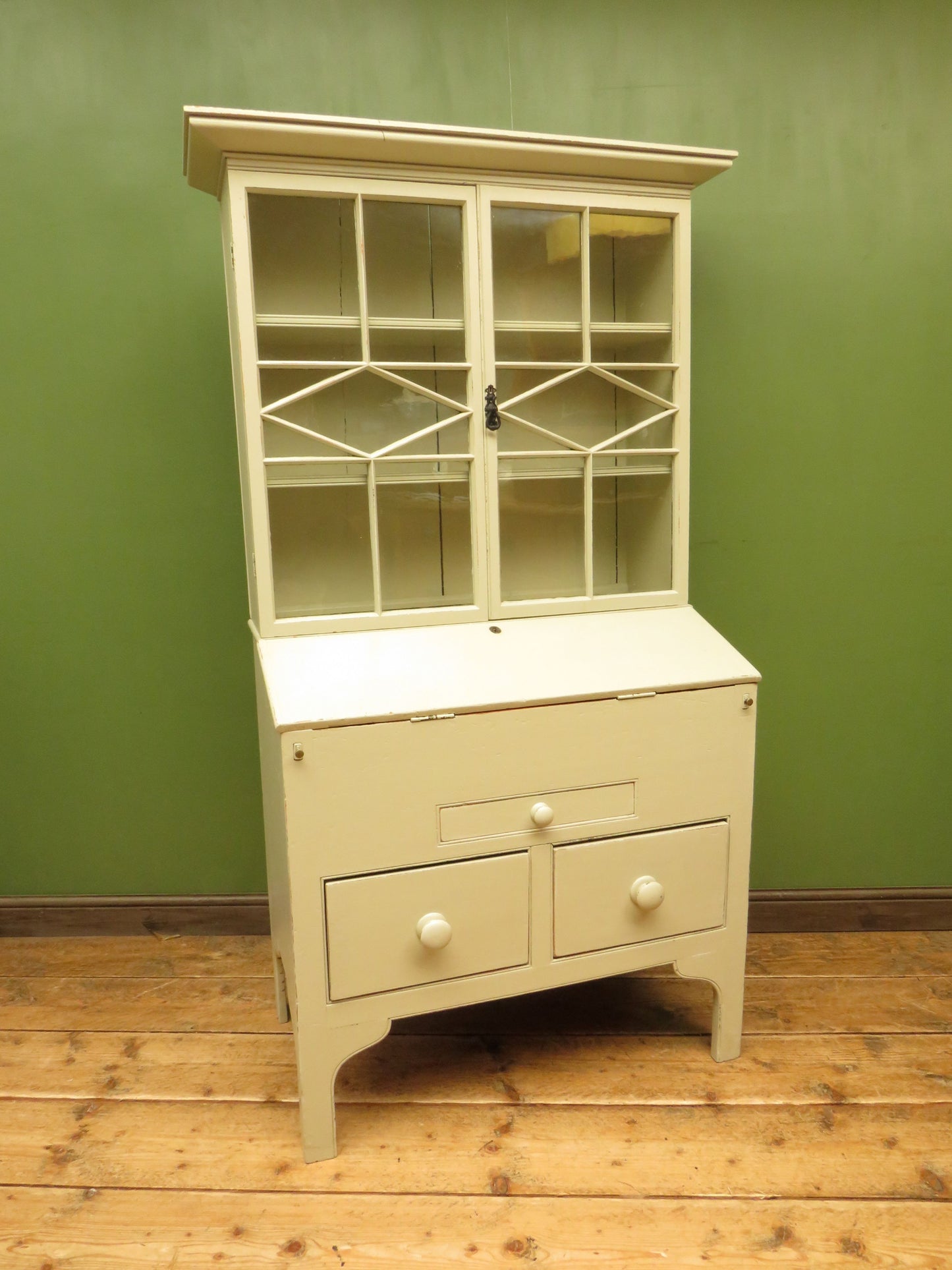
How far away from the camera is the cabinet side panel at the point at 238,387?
1587 mm

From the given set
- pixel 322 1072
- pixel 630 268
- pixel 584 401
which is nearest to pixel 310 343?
pixel 584 401

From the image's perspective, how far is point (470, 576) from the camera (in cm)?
174

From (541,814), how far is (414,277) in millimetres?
1102

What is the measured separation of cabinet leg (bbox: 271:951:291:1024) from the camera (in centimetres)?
188

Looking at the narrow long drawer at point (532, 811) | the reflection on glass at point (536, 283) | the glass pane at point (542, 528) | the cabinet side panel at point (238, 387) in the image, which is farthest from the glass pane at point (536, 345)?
the narrow long drawer at point (532, 811)

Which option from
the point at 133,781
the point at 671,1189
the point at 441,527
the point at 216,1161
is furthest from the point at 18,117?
the point at 671,1189

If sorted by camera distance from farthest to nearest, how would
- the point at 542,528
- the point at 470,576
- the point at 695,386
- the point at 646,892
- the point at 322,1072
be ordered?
the point at 695,386
the point at 542,528
the point at 470,576
the point at 646,892
the point at 322,1072

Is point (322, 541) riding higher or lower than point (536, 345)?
lower

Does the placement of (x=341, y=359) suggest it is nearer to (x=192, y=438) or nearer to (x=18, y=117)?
(x=192, y=438)

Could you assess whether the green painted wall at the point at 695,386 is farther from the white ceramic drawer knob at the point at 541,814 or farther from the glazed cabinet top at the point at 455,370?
the white ceramic drawer knob at the point at 541,814

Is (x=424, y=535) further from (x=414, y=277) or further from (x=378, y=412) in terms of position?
(x=414, y=277)

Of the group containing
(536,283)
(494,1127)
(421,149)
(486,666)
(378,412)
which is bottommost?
(494,1127)

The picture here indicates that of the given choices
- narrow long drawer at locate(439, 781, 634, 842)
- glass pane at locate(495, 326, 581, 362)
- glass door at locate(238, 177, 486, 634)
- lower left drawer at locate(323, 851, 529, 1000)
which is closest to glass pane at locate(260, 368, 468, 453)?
glass door at locate(238, 177, 486, 634)

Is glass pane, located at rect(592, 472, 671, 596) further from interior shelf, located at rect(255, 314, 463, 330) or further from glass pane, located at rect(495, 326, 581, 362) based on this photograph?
interior shelf, located at rect(255, 314, 463, 330)
